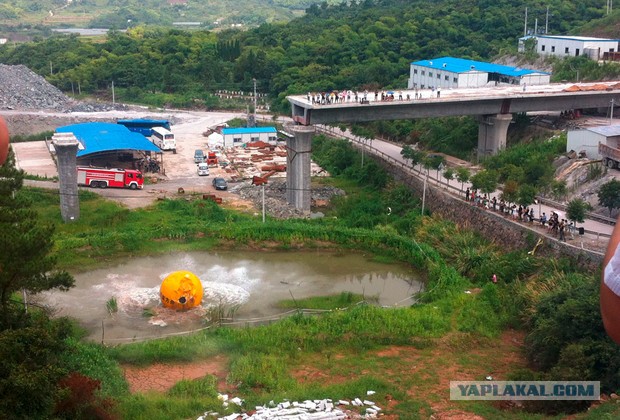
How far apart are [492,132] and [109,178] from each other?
21.2 metres

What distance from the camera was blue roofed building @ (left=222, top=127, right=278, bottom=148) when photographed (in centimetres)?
5219

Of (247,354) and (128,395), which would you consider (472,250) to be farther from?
(128,395)

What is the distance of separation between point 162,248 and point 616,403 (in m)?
19.1

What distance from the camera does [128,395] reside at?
56.7 ft

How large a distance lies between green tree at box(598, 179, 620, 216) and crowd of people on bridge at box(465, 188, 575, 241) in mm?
1833

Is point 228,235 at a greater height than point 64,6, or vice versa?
point 64,6

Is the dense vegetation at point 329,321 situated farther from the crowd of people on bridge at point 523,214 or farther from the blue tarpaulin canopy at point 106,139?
the blue tarpaulin canopy at point 106,139

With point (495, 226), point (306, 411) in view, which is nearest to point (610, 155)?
point (495, 226)

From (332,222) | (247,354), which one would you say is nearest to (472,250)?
(332,222)

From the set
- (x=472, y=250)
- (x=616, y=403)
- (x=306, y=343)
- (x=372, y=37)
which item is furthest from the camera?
(x=372, y=37)

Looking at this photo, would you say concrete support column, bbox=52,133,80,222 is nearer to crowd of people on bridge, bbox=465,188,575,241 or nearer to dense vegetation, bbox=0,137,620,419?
dense vegetation, bbox=0,137,620,419

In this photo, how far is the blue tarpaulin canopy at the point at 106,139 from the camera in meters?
42.0

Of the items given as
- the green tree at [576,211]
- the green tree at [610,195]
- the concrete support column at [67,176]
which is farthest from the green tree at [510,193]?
the concrete support column at [67,176]

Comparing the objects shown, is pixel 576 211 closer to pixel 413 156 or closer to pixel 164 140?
pixel 413 156
